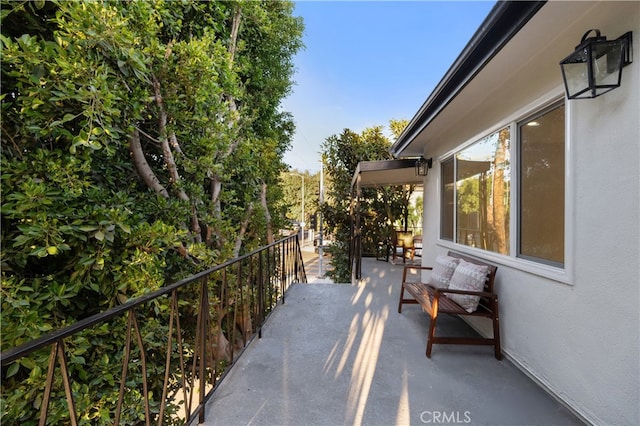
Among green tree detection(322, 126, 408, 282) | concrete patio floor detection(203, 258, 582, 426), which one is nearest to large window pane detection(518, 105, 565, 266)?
concrete patio floor detection(203, 258, 582, 426)

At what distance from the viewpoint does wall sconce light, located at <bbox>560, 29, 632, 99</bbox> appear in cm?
149

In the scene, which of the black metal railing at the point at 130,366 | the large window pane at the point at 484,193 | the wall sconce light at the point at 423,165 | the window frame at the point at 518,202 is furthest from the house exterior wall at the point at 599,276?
the wall sconce light at the point at 423,165

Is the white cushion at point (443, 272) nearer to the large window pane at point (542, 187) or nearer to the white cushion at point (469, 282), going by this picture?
the white cushion at point (469, 282)

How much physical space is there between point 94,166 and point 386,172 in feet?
14.7

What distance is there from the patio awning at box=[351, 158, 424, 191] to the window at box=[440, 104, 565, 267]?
4.71 ft

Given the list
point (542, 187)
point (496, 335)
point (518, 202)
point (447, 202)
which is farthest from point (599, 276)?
point (447, 202)

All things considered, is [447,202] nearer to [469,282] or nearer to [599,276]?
Answer: [469,282]

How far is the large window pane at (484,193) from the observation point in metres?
2.65

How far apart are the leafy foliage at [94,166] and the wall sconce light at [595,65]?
9.38ft

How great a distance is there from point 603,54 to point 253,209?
413 cm

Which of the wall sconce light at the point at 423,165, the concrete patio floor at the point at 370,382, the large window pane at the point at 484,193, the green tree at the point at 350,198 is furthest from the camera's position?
the green tree at the point at 350,198

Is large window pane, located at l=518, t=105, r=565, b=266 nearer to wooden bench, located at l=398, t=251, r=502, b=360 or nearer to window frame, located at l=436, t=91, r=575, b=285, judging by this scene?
window frame, located at l=436, t=91, r=575, b=285

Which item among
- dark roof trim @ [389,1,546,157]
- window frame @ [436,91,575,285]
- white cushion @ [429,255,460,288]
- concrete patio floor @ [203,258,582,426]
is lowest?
concrete patio floor @ [203,258,582,426]

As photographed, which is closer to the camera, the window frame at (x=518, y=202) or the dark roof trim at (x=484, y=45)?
the dark roof trim at (x=484, y=45)
